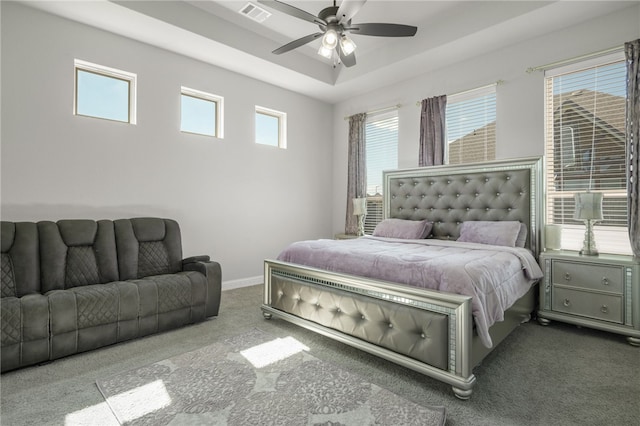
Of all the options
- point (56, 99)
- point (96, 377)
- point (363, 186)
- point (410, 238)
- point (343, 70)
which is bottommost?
point (96, 377)

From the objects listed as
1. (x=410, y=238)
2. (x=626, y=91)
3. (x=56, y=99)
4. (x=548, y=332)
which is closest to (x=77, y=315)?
(x=56, y=99)

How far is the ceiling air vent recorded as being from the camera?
343 centimetres

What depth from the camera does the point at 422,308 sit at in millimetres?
2057

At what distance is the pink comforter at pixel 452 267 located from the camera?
2000 mm

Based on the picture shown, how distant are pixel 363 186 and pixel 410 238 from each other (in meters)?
1.60

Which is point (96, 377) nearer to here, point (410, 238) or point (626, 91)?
point (410, 238)

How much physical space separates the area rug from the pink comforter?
2.23 ft

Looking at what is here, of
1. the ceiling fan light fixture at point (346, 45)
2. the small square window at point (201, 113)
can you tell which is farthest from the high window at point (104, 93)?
the ceiling fan light fixture at point (346, 45)

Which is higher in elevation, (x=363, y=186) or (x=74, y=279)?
(x=363, y=186)

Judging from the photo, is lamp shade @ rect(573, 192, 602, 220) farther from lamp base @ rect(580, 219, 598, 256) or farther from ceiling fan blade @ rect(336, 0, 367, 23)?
ceiling fan blade @ rect(336, 0, 367, 23)

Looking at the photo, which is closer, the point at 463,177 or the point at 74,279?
the point at 74,279

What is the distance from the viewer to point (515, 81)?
371cm

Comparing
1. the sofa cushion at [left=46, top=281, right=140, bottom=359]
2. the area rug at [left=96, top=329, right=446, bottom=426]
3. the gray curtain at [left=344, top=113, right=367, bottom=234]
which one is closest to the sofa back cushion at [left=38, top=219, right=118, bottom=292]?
the sofa cushion at [left=46, top=281, right=140, bottom=359]

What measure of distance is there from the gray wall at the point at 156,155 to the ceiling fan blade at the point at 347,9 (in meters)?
2.34
